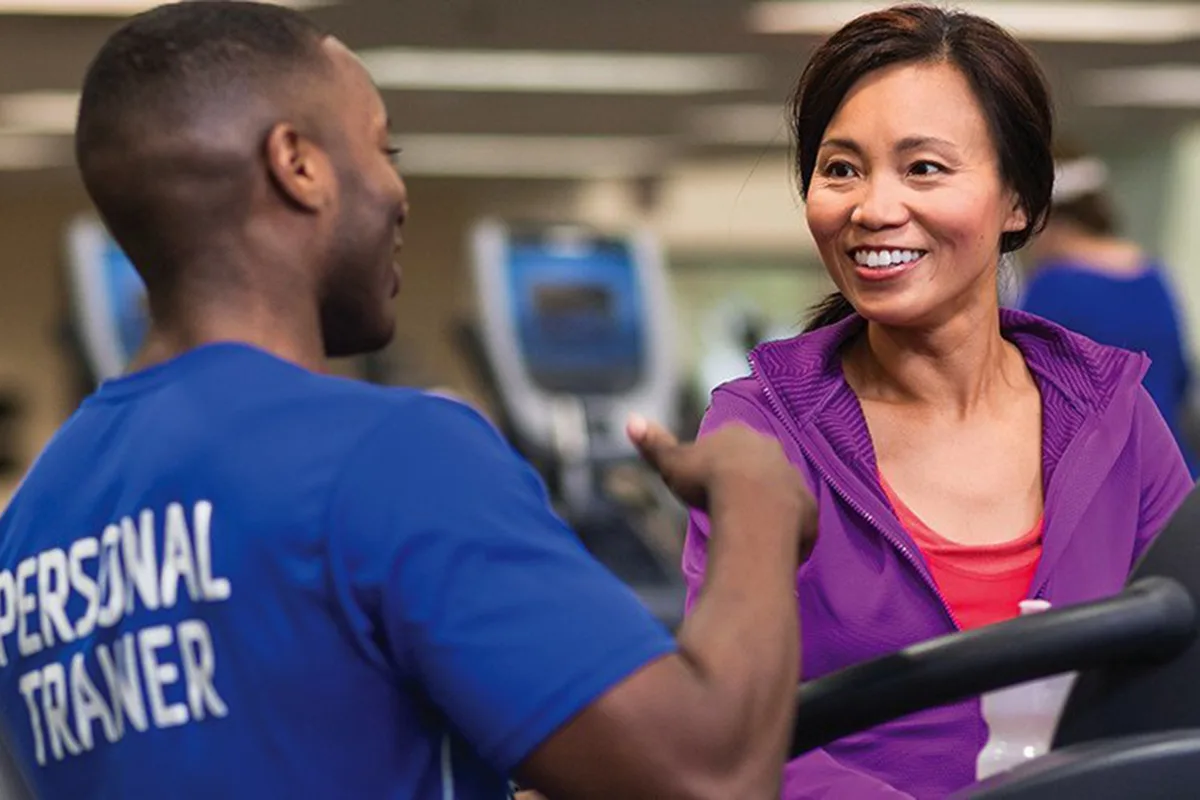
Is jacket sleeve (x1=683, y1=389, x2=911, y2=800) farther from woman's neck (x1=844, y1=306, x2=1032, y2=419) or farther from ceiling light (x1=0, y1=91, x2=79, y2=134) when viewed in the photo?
ceiling light (x1=0, y1=91, x2=79, y2=134)

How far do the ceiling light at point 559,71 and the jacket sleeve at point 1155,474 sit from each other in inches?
379

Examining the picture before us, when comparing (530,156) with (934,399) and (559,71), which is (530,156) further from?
(934,399)

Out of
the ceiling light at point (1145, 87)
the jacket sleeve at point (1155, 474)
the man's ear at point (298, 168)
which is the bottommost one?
the jacket sleeve at point (1155, 474)

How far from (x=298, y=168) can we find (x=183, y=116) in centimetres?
7

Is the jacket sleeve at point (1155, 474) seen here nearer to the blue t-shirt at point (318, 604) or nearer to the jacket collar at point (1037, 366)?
the jacket collar at point (1037, 366)

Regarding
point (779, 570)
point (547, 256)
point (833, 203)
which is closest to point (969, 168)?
point (833, 203)

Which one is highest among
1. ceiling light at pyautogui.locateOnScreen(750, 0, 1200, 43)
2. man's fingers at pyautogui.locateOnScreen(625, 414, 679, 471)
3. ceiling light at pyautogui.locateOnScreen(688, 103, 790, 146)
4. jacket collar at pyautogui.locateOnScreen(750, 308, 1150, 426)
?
ceiling light at pyautogui.locateOnScreen(688, 103, 790, 146)

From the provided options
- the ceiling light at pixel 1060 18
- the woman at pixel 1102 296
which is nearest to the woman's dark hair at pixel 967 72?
the woman at pixel 1102 296

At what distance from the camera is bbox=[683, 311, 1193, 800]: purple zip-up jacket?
4.84 feet

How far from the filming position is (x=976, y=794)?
102 cm

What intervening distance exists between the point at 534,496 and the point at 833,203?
64 cm

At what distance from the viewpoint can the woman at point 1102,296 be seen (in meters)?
3.79

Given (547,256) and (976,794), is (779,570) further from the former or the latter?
(547,256)

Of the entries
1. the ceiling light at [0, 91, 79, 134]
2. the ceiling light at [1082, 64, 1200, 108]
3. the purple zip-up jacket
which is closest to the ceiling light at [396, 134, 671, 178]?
the ceiling light at [0, 91, 79, 134]
